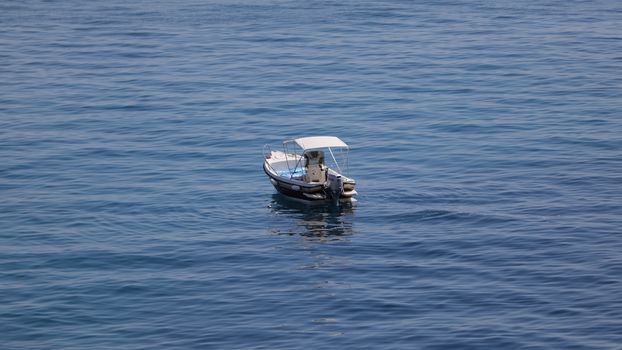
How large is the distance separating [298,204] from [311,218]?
2.74 metres

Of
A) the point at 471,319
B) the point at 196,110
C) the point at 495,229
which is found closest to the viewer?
the point at 471,319

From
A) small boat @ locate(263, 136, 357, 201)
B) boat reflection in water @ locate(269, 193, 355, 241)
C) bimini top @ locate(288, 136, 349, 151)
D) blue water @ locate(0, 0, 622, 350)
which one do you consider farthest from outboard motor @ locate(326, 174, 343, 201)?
bimini top @ locate(288, 136, 349, 151)

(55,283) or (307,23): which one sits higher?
(307,23)

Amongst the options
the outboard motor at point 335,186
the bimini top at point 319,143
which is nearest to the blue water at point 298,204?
the outboard motor at point 335,186

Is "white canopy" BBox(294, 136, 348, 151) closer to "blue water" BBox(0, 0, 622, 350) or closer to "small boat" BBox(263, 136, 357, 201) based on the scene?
"small boat" BBox(263, 136, 357, 201)

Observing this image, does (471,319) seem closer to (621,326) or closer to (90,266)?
(621,326)

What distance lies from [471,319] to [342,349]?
6.56m

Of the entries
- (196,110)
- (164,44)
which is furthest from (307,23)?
(196,110)

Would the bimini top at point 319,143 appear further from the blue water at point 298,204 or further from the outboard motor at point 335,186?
the blue water at point 298,204

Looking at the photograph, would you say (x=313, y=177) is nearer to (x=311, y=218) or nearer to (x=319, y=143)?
(x=319, y=143)

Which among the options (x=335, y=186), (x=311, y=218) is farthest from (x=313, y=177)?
(x=311, y=218)

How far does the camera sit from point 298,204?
7162cm

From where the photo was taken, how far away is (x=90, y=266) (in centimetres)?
6072

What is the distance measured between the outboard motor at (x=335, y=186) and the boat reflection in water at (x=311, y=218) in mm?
904
